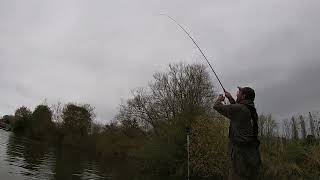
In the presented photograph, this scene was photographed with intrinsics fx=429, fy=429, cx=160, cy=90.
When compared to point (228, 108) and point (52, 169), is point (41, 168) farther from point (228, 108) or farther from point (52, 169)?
point (228, 108)

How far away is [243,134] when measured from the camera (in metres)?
7.05

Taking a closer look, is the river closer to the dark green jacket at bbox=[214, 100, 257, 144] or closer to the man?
the man

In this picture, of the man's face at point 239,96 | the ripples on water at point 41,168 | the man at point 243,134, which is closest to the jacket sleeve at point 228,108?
the man at point 243,134

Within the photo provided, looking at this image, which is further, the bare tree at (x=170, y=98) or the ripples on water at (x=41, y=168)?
the bare tree at (x=170, y=98)

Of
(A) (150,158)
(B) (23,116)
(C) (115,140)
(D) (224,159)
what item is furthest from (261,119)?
(B) (23,116)

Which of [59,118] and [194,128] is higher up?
[59,118]

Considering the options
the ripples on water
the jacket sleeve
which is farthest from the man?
the ripples on water

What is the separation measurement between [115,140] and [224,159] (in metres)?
33.2

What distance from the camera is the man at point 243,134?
696 cm

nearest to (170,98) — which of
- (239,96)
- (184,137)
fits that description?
(184,137)

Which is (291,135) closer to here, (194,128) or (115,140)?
(194,128)

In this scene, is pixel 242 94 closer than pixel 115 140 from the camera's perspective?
Yes

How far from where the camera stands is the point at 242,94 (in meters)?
7.24

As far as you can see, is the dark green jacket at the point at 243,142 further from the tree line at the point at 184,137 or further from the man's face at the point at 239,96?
the tree line at the point at 184,137
